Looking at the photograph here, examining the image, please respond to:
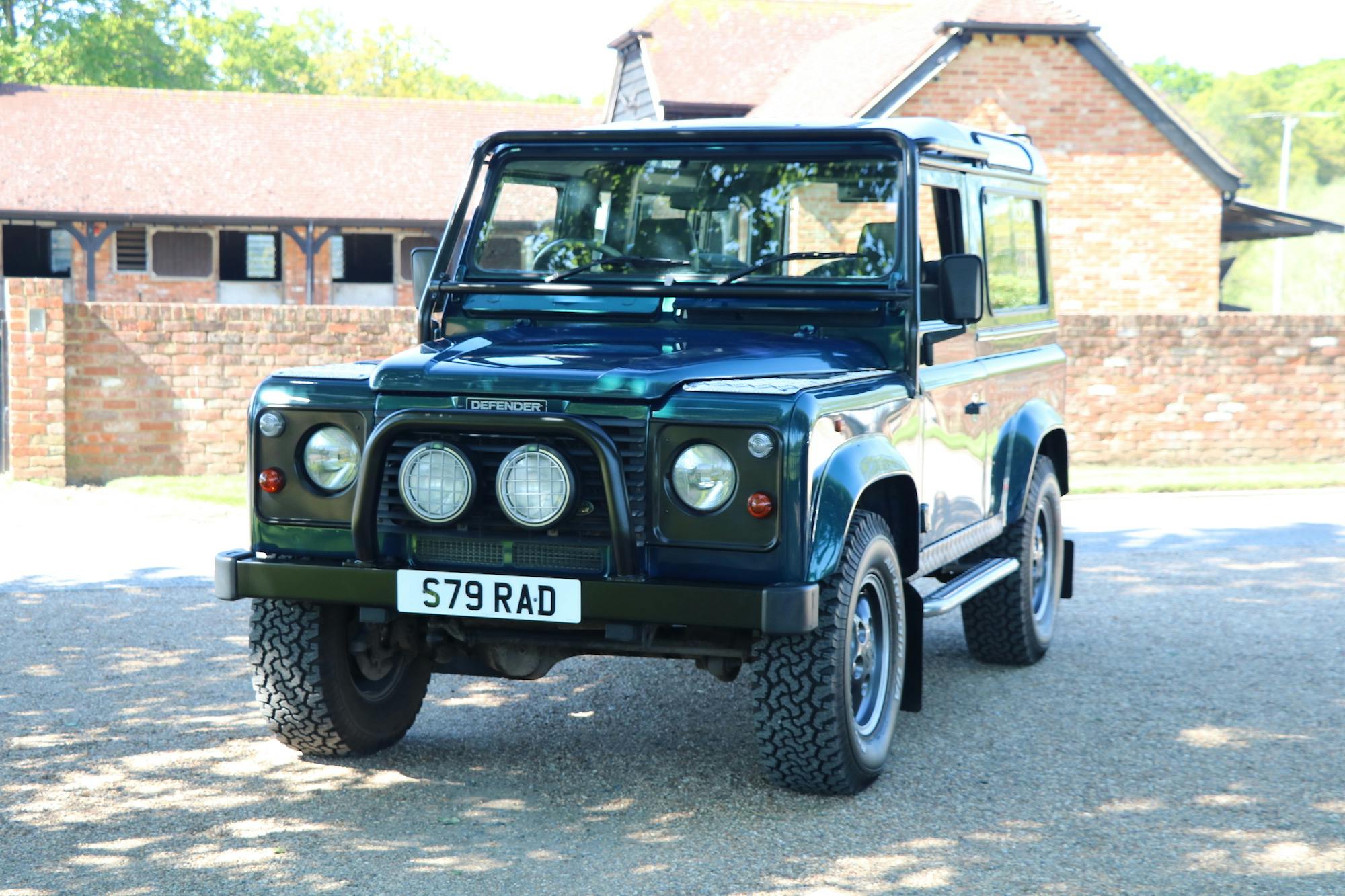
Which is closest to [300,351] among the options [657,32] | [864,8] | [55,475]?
[55,475]

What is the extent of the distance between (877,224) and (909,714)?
1963mm

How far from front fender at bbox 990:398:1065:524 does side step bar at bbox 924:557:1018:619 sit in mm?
242

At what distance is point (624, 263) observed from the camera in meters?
6.04

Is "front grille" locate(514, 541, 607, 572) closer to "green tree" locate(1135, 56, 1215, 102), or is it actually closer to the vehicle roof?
the vehicle roof

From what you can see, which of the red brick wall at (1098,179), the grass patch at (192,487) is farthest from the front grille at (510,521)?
the red brick wall at (1098,179)

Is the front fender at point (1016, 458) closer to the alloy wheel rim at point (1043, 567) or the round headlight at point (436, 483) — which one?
the alloy wheel rim at point (1043, 567)

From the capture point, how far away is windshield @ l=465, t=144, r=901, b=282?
591cm

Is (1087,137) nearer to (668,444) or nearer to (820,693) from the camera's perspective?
(820,693)

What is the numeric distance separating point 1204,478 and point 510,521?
1175cm

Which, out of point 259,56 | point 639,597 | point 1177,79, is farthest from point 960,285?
point 1177,79

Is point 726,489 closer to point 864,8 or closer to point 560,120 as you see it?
point 864,8

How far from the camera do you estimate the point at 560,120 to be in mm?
40125

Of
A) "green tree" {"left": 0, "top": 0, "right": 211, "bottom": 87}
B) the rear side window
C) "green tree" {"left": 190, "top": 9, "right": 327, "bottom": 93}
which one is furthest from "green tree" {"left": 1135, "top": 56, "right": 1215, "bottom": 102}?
the rear side window

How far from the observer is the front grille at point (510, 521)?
Answer: 15.5 ft
